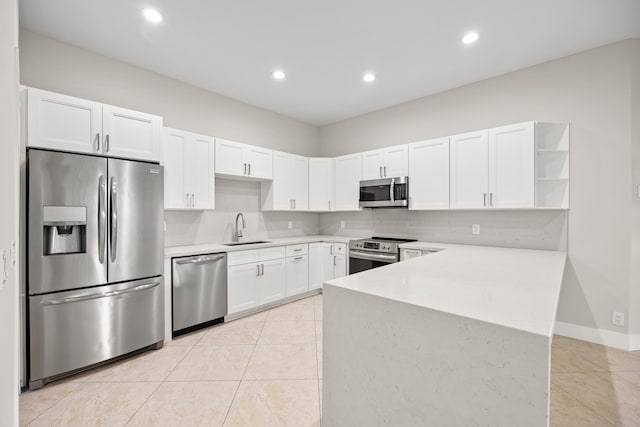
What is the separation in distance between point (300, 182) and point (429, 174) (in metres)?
2.05

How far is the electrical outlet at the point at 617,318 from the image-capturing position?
2.78 meters

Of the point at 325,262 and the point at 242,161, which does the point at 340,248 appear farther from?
the point at 242,161

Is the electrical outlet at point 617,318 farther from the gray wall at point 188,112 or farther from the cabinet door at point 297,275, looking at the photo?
the gray wall at point 188,112

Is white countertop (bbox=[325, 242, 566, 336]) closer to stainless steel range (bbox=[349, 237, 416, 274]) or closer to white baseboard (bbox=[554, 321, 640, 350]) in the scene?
white baseboard (bbox=[554, 321, 640, 350])

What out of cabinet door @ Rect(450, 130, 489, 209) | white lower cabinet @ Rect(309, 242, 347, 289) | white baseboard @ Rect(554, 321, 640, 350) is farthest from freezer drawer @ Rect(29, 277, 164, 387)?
white baseboard @ Rect(554, 321, 640, 350)

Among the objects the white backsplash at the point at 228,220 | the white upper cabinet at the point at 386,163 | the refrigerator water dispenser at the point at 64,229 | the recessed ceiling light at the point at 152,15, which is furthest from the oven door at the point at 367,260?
the recessed ceiling light at the point at 152,15

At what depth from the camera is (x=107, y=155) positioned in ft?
8.21

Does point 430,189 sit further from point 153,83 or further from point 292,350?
point 153,83

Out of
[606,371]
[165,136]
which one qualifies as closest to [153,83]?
[165,136]

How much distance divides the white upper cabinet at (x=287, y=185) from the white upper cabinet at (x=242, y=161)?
0.52 ft

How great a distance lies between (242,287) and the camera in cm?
356

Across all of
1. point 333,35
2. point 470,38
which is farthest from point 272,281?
point 470,38

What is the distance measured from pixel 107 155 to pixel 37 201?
2.05ft

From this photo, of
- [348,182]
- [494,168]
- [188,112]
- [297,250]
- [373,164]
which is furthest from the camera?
[348,182]
